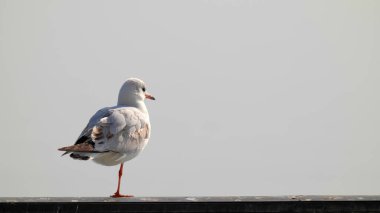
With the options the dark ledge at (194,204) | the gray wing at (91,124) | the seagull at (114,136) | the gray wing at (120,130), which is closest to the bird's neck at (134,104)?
the seagull at (114,136)

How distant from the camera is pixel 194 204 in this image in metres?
6.54

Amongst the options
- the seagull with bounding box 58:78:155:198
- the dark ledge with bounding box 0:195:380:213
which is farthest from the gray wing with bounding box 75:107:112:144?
the dark ledge with bounding box 0:195:380:213

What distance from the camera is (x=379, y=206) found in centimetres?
668

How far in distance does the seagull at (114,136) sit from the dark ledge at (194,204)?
4418mm

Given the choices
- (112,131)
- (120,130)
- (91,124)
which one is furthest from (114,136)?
(91,124)

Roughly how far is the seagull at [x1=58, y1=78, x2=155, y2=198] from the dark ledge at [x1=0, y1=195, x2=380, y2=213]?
14.5ft

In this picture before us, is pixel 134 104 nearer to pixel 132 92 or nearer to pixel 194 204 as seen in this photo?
pixel 132 92

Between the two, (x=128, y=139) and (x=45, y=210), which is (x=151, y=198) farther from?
(x=128, y=139)

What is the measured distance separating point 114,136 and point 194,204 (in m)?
5.89

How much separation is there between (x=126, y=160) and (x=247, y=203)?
6.32 metres

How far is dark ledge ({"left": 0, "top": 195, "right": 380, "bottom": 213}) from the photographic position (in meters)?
6.40

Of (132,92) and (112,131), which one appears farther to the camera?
(132,92)

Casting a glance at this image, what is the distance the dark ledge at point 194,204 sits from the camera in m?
6.40

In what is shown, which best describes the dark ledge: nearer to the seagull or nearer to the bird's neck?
the seagull
